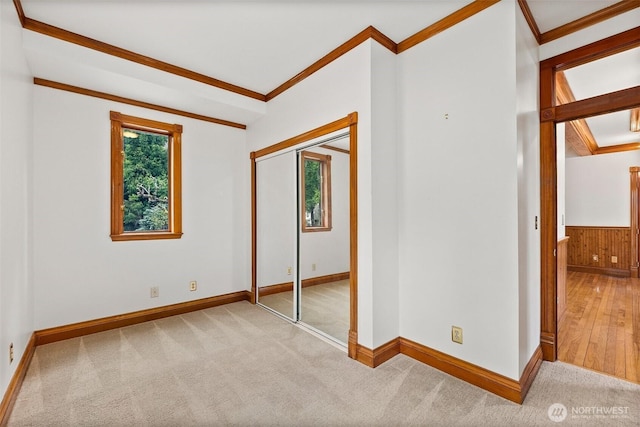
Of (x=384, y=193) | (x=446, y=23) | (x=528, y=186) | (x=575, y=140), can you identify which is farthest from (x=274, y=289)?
(x=575, y=140)

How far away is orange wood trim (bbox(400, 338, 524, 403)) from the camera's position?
6.27 feet

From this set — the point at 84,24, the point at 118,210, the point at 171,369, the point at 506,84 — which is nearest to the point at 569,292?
the point at 506,84

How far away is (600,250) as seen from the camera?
5895 mm

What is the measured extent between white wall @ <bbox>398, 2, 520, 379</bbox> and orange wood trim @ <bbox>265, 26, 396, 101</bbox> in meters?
0.25

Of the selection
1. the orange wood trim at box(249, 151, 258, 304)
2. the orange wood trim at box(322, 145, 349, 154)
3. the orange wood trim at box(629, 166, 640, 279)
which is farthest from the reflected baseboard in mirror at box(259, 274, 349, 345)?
the orange wood trim at box(629, 166, 640, 279)

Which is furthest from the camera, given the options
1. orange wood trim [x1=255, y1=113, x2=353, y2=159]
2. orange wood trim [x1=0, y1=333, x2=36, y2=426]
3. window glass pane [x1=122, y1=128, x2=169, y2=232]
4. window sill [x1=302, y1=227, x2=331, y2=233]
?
window sill [x1=302, y1=227, x2=331, y2=233]

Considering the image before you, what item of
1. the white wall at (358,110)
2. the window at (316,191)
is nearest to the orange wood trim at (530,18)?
the white wall at (358,110)

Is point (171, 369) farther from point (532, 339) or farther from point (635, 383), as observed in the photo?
point (635, 383)

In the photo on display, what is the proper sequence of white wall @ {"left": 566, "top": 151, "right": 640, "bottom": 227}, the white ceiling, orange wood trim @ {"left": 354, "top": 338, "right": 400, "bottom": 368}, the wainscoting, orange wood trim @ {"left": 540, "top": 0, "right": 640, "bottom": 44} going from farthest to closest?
white wall @ {"left": 566, "top": 151, "right": 640, "bottom": 227} → the wainscoting → orange wood trim @ {"left": 354, "top": 338, "right": 400, "bottom": 368} → the white ceiling → orange wood trim @ {"left": 540, "top": 0, "right": 640, "bottom": 44}

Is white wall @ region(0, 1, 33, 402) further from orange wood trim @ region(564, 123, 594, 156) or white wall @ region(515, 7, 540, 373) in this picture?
orange wood trim @ region(564, 123, 594, 156)

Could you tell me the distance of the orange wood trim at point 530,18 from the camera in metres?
2.02

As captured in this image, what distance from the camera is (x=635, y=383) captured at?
6.77ft

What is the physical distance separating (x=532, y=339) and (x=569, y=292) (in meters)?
3.09

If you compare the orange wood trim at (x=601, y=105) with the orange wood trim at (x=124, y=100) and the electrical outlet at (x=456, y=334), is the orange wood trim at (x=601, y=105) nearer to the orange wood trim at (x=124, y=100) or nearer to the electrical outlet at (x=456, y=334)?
the electrical outlet at (x=456, y=334)
